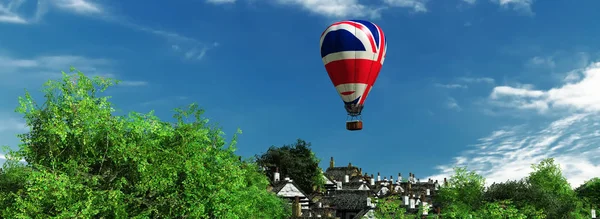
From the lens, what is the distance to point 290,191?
71.2 metres

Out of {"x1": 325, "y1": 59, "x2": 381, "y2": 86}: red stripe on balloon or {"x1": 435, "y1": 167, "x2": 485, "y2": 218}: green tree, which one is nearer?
{"x1": 325, "y1": 59, "x2": 381, "y2": 86}: red stripe on balloon

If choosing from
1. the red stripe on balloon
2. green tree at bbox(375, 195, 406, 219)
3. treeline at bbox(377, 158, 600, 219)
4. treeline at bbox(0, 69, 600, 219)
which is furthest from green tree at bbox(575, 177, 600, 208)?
treeline at bbox(0, 69, 600, 219)

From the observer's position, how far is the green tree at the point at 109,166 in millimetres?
26562

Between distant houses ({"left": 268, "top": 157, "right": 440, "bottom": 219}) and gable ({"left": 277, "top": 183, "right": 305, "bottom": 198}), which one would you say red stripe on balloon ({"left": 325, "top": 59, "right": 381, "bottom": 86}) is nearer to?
distant houses ({"left": 268, "top": 157, "right": 440, "bottom": 219})

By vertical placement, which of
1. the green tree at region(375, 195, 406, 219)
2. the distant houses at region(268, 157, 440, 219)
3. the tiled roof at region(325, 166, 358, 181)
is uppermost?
the tiled roof at region(325, 166, 358, 181)

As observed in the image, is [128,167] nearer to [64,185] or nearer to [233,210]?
[64,185]

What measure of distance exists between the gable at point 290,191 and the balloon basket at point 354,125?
36.0 meters

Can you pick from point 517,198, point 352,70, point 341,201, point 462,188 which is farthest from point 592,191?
point 352,70

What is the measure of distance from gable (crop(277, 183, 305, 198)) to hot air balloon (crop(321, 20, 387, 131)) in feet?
114

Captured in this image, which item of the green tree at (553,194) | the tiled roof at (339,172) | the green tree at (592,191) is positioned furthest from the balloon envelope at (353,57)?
the tiled roof at (339,172)

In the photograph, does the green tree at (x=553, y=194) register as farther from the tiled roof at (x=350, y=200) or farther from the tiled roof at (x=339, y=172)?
the tiled roof at (x=339, y=172)

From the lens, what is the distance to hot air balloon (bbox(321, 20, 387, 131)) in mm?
36344

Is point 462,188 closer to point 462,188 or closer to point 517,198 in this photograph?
point 462,188

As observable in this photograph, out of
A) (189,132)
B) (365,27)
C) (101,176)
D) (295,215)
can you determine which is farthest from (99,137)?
(295,215)
